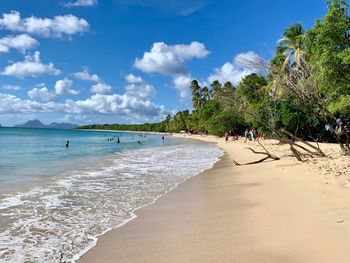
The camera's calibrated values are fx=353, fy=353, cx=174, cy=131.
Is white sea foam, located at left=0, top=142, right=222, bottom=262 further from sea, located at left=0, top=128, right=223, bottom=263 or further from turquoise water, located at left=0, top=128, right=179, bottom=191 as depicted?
turquoise water, located at left=0, top=128, right=179, bottom=191

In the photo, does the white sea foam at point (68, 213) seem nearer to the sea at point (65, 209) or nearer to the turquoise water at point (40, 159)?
the sea at point (65, 209)

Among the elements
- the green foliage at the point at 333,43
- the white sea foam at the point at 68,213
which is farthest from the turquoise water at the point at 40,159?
the green foliage at the point at 333,43

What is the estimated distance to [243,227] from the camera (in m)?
6.77

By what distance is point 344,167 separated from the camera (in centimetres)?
1326

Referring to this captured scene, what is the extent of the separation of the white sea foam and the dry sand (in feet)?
1.59

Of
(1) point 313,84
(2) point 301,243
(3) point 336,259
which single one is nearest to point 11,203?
(2) point 301,243

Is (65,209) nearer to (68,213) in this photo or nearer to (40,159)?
(68,213)

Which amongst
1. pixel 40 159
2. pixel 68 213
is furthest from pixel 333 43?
pixel 40 159

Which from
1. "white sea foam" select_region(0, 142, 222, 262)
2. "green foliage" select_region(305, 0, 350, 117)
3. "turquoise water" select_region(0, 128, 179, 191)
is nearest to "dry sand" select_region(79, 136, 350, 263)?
"white sea foam" select_region(0, 142, 222, 262)

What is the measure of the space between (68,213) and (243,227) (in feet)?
14.7

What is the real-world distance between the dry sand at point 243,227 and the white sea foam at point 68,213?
0.48 m

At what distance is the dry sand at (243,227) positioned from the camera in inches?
211

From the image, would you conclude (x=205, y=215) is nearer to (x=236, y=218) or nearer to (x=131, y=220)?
(x=236, y=218)

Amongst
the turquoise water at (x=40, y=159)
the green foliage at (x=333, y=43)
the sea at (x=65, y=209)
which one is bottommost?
the turquoise water at (x=40, y=159)
